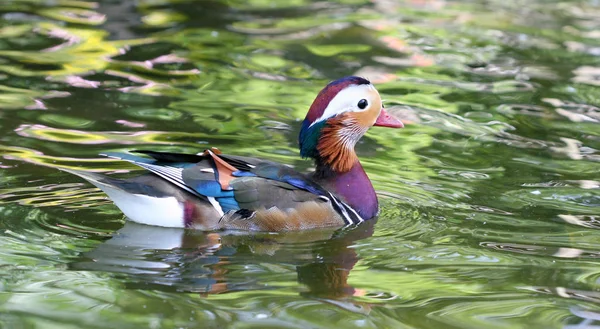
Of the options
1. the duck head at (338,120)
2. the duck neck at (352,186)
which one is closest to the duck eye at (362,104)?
the duck head at (338,120)

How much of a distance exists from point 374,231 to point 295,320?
5.76ft

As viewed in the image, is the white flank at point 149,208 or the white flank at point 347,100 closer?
the white flank at point 149,208

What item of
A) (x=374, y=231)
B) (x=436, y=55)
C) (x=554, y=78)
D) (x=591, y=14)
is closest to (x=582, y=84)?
(x=554, y=78)

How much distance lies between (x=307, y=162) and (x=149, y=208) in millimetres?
2037

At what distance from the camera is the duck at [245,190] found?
6.66 m

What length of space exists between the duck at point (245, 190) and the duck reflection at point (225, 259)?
0.29ft

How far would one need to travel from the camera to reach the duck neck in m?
7.05

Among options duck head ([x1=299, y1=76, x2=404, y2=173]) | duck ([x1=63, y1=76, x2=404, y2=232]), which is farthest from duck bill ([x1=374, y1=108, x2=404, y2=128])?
duck ([x1=63, y1=76, x2=404, y2=232])

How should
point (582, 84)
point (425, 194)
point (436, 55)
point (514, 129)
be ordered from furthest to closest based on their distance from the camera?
point (436, 55)
point (582, 84)
point (514, 129)
point (425, 194)

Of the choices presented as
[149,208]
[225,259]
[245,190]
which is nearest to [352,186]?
[245,190]

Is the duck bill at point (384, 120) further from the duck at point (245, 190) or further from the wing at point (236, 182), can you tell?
the wing at point (236, 182)

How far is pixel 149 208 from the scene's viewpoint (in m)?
6.67

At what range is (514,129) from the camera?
9.55 m

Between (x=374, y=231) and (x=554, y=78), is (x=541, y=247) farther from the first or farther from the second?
(x=554, y=78)
